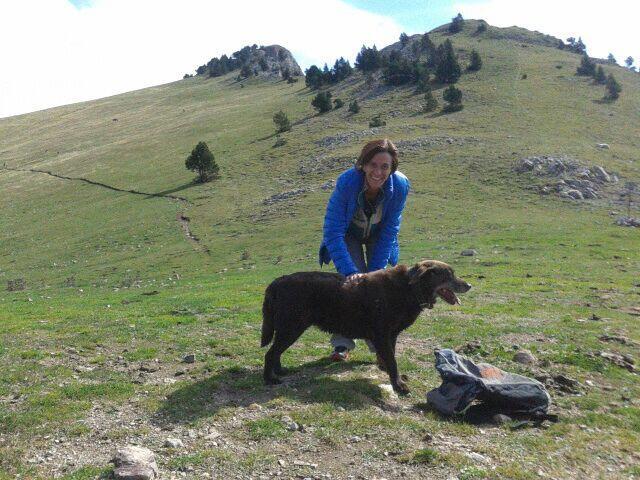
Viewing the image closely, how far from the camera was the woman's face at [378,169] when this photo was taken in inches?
302

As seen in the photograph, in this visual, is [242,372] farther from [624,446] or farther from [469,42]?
[469,42]

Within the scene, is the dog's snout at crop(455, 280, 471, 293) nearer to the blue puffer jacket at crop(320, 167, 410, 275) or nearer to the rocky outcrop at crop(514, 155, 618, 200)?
the blue puffer jacket at crop(320, 167, 410, 275)

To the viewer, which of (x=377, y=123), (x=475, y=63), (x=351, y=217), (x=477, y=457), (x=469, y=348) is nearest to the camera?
(x=477, y=457)

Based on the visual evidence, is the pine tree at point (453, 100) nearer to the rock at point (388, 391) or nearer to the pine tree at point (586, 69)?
the pine tree at point (586, 69)

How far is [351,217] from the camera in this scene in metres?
8.23

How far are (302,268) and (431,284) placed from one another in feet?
57.1

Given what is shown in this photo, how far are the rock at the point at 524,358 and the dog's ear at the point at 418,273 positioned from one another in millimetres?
2853

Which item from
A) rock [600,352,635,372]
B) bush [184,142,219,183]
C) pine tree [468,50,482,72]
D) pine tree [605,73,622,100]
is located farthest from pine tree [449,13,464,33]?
rock [600,352,635,372]

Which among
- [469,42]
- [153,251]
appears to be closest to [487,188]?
[153,251]

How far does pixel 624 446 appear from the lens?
20.2ft

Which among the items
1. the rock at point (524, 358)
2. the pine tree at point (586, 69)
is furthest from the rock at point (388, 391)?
the pine tree at point (586, 69)

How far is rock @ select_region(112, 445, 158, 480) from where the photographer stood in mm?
4984

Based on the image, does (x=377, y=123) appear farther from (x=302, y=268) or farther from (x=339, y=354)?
(x=339, y=354)

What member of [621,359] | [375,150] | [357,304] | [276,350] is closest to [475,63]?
[621,359]
